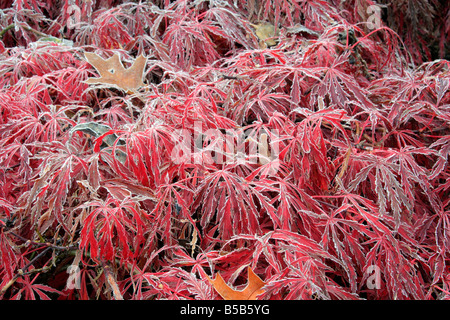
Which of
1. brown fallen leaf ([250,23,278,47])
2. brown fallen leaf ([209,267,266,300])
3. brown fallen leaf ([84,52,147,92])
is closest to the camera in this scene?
brown fallen leaf ([209,267,266,300])

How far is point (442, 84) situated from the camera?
0.95 metres

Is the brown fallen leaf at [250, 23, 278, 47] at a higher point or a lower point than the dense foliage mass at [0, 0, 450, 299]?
higher

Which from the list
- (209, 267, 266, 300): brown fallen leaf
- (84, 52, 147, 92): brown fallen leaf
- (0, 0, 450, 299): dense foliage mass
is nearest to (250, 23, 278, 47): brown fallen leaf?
(0, 0, 450, 299): dense foliage mass

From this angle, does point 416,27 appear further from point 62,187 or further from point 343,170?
point 62,187

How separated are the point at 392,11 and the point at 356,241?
1.28 meters

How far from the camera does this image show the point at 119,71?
1018mm

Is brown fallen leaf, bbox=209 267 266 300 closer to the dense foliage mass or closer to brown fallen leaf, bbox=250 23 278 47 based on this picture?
the dense foliage mass

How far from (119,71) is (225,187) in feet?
1.60

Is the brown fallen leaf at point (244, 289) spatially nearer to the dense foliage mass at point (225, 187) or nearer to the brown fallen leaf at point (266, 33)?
the dense foliage mass at point (225, 187)

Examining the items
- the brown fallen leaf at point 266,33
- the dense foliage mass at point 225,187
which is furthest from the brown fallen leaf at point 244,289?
the brown fallen leaf at point 266,33

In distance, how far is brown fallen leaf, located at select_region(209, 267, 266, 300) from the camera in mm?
650

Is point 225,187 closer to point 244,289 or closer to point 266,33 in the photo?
point 244,289

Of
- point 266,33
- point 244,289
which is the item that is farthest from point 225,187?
point 266,33
